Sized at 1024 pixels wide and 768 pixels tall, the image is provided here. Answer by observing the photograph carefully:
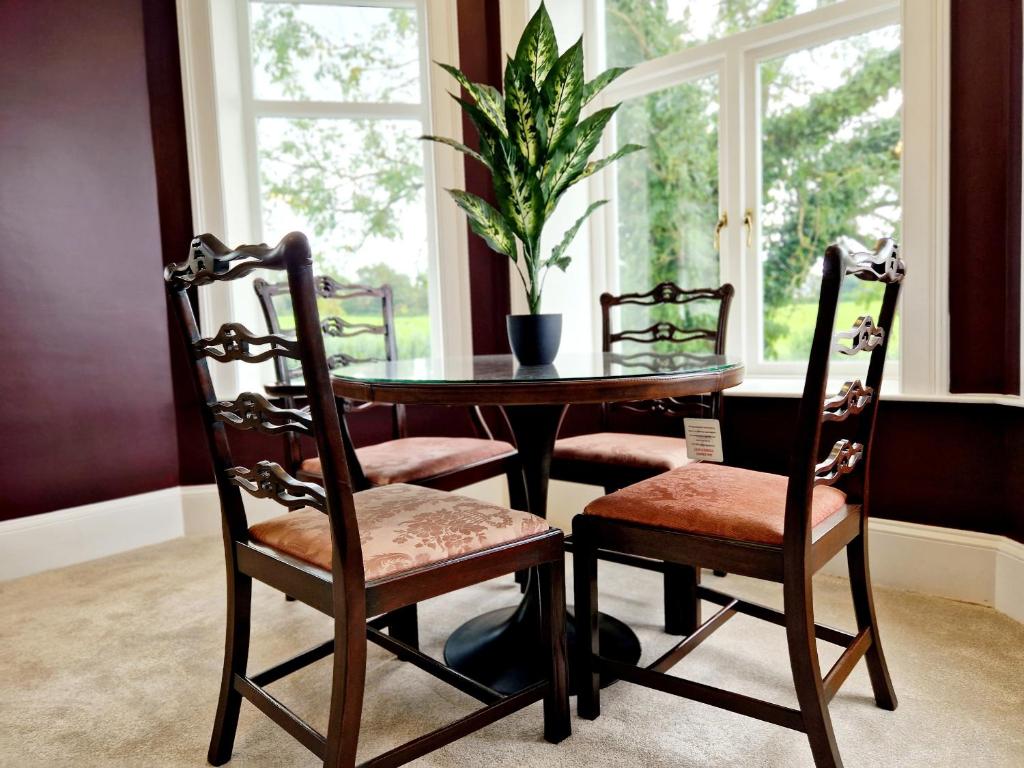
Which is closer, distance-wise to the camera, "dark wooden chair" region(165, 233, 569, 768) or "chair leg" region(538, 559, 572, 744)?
"dark wooden chair" region(165, 233, 569, 768)

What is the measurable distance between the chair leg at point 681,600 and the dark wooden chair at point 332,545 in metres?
0.61

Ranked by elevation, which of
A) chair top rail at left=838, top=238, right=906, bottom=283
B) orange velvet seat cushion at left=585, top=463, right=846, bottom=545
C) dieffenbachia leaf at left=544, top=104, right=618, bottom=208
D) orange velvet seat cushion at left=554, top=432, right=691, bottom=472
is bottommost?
orange velvet seat cushion at left=554, top=432, right=691, bottom=472

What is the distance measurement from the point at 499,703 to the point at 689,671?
683 millimetres

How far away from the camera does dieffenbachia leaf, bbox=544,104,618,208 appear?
178 centimetres

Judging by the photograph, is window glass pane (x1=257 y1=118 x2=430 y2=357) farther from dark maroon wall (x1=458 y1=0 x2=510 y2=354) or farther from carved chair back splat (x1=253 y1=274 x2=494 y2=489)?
carved chair back splat (x1=253 y1=274 x2=494 y2=489)

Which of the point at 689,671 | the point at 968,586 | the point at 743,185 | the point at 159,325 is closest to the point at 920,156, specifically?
the point at 743,185

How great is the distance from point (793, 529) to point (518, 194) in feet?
3.23

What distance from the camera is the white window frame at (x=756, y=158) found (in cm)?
216

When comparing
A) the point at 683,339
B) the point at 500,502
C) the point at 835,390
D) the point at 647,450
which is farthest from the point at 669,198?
the point at 500,502

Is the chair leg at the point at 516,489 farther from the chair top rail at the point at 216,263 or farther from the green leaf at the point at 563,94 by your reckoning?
the chair top rail at the point at 216,263

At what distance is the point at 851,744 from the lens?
1.49 metres

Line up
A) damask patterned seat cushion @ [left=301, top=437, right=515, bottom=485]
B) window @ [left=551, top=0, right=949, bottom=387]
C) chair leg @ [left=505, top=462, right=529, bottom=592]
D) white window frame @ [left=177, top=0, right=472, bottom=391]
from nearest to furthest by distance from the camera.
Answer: damask patterned seat cushion @ [left=301, top=437, right=515, bottom=485] → window @ [left=551, top=0, right=949, bottom=387] → chair leg @ [left=505, top=462, right=529, bottom=592] → white window frame @ [left=177, top=0, right=472, bottom=391]

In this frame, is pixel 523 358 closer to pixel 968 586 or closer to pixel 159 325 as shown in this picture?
pixel 968 586

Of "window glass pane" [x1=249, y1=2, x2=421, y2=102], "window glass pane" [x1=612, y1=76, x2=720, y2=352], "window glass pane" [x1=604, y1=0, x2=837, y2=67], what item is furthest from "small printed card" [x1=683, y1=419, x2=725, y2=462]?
"window glass pane" [x1=249, y1=2, x2=421, y2=102]
